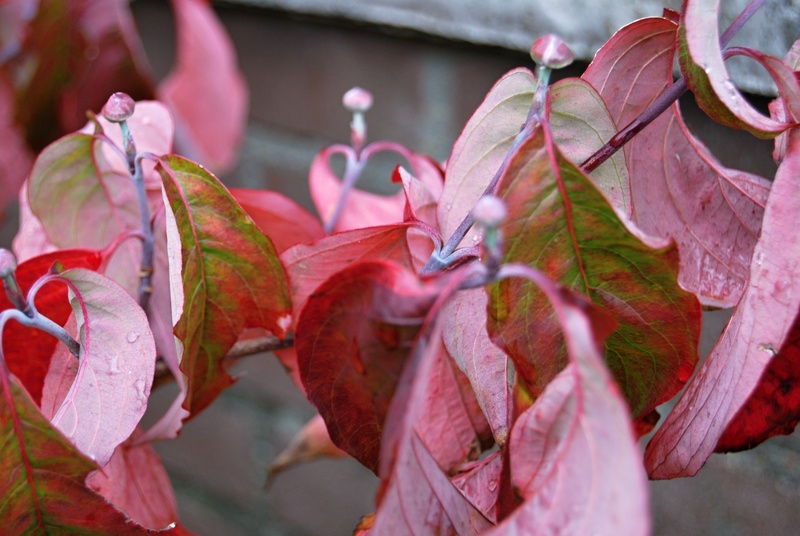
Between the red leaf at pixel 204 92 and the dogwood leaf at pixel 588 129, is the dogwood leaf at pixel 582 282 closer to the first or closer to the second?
the dogwood leaf at pixel 588 129

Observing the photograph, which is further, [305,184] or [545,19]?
[305,184]

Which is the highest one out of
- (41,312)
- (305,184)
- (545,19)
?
(545,19)

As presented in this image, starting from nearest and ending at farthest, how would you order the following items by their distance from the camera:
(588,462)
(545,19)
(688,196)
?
(588,462) → (688,196) → (545,19)

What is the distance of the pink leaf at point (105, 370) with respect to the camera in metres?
0.21

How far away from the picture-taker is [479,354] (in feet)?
0.72

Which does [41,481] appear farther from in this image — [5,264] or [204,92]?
[204,92]

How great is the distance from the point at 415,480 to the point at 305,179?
562 mm

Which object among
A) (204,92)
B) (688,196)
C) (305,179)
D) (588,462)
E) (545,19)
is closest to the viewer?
(588,462)

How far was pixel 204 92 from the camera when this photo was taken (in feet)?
1.93

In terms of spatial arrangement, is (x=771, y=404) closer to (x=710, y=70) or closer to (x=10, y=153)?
(x=710, y=70)

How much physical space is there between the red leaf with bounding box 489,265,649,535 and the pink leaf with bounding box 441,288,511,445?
51mm

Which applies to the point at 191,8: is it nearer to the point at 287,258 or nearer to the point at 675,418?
the point at 287,258

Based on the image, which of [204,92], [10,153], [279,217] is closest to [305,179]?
[204,92]

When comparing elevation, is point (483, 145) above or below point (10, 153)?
above
